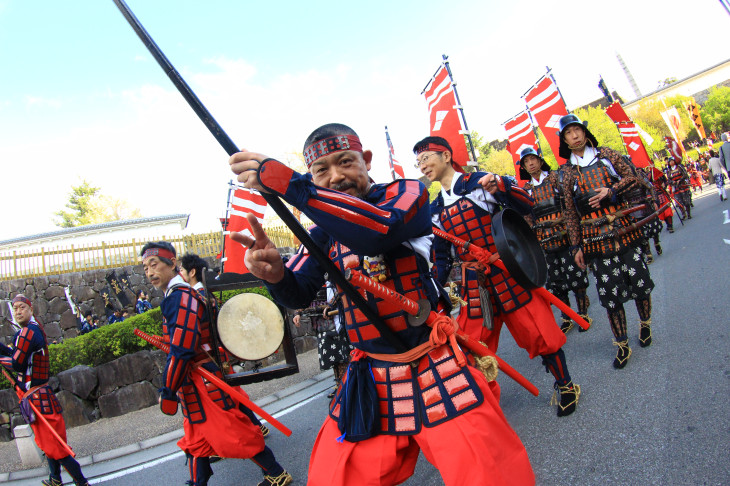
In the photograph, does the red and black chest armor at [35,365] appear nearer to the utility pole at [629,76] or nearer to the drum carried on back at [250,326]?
the drum carried on back at [250,326]

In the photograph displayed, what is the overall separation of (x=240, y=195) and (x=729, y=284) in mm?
7010

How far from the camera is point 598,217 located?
427 cm

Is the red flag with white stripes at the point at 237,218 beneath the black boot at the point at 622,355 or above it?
above

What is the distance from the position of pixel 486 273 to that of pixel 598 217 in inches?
65.3

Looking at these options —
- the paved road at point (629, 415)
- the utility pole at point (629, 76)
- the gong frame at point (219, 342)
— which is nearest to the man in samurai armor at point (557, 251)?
the paved road at point (629, 415)

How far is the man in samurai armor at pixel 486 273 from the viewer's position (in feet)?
10.9

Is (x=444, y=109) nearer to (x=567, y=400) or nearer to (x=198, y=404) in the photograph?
(x=567, y=400)

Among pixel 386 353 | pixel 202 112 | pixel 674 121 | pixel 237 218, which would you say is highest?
pixel 674 121

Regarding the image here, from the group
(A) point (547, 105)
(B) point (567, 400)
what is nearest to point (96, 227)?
(A) point (547, 105)

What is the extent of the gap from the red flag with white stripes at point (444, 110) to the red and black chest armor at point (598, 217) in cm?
213

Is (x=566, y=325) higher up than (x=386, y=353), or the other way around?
(x=386, y=353)

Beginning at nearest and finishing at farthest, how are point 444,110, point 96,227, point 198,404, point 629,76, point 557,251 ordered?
point 198,404, point 557,251, point 444,110, point 96,227, point 629,76

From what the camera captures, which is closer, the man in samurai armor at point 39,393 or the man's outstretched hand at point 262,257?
the man's outstretched hand at point 262,257

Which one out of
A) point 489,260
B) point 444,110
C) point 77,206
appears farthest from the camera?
point 77,206
